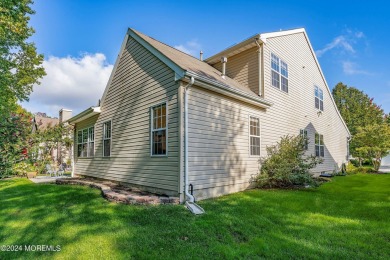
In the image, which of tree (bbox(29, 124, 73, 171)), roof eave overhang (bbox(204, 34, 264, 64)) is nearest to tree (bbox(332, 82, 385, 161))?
roof eave overhang (bbox(204, 34, 264, 64))

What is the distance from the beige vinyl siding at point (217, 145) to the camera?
259 inches

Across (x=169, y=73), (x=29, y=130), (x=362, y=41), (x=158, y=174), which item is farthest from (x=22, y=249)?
(x=362, y=41)

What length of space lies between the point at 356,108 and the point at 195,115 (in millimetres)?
36812

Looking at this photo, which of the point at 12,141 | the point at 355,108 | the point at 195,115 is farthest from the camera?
the point at 355,108

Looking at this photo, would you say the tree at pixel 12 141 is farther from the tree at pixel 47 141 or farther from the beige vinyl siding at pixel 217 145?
the beige vinyl siding at pixel 217 145

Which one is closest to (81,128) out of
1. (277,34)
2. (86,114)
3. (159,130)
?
(86,114)

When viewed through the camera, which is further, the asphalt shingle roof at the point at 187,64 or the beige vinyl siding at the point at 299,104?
the beige vinyl siding at the point at 299,104

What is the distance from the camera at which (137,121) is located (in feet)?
27.0

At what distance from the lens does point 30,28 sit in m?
15.4

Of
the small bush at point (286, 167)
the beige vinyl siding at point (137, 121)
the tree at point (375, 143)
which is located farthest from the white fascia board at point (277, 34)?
the tree at point (375, 143)

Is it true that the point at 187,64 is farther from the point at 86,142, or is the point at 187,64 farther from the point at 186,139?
the point at 86,142

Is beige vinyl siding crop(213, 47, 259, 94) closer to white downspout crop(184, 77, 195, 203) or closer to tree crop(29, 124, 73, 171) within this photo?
white downspout crop(184, 77, 195, 203)

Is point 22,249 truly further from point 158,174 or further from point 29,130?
point 29,130

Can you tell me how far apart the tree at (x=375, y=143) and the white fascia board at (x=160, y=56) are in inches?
758
